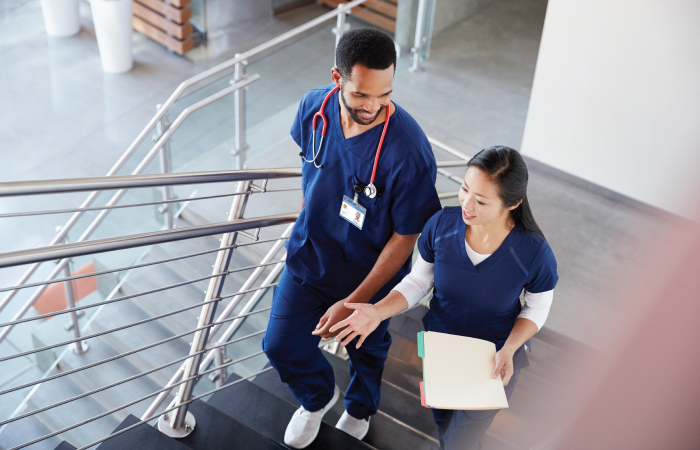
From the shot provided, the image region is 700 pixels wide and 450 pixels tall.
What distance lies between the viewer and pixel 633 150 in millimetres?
4188

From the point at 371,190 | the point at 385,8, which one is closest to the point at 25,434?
the point at 371,190

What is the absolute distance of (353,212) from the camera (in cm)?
187

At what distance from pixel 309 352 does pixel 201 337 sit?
368 mm

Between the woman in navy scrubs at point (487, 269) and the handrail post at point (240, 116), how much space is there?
8.26 ft

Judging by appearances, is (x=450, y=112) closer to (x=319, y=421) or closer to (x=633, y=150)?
(x=633, y=150)

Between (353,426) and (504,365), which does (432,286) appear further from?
(353,426)

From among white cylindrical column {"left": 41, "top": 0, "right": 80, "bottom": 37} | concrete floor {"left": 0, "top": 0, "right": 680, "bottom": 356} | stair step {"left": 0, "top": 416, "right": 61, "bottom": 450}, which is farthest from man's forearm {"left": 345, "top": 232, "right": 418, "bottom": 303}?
white cylindrical column {"left": 41, "top": 0, "right": 80, "bottom": 37}

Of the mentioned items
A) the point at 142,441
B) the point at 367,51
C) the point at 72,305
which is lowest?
the point at 72,305

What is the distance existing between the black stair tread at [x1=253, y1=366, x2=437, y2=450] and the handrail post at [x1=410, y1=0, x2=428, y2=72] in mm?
3557

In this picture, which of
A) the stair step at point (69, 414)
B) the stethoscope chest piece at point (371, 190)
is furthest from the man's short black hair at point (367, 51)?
the stair step at point (69, 414)

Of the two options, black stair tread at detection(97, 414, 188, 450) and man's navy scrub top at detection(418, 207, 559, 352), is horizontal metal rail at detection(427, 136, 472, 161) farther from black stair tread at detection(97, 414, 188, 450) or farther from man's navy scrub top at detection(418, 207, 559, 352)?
black stair tread at detection(97, 414, 188, 450)

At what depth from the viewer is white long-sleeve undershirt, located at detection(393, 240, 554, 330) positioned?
→ 1741mm

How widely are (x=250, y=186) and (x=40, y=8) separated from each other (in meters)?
6.64

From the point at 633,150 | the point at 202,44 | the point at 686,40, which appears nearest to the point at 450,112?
the point at 633,150
